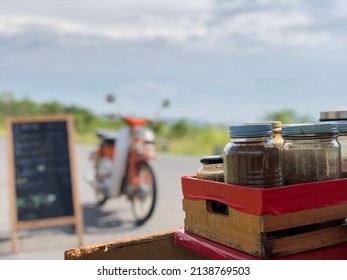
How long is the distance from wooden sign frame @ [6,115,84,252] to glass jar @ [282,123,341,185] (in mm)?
3642

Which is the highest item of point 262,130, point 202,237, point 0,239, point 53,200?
point 262,130

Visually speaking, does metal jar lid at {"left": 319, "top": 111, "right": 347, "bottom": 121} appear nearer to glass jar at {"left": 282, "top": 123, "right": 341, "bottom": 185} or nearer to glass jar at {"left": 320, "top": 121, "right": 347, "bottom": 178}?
glass jar at {"left": 320, "top": 121, "right": 347, "bottom": 178}

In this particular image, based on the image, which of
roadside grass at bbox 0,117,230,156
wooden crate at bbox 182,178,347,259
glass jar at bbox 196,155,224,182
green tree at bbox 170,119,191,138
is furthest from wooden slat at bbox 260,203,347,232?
green tree at bbox 170,119,191,138

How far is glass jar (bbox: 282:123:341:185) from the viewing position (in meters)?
1.48

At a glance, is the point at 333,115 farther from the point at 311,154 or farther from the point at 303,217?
the point at 303,217

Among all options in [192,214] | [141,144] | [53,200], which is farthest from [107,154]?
[192,214]

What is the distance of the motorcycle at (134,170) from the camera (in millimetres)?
5660

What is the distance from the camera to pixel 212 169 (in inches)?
62.2

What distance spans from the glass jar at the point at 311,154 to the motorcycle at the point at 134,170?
3986mm

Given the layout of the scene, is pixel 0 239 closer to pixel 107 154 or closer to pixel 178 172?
pixel 107 154

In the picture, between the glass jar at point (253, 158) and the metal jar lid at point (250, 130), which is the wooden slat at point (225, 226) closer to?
the glass jar at point (253, 158)

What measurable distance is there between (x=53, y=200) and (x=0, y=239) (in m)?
0.66

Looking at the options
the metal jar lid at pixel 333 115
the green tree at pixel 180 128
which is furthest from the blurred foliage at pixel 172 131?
the metal jar lid at pixel 333 115
